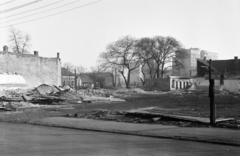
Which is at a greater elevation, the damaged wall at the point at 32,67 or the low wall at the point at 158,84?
the damaged wall at the point at 32,67

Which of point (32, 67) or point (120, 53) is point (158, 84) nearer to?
point (120, 53)

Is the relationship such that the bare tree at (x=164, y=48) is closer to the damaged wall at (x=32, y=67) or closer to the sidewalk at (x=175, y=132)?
the damaged wall at (x=32, y=67)

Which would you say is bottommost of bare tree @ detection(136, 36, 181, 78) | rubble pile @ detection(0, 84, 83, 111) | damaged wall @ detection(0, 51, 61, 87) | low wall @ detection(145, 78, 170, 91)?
rubble pile @ detection(0, 84, 83, 111)

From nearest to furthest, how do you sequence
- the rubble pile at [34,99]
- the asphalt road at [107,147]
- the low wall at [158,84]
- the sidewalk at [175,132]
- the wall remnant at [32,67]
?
1. the asphalt road at [107,147]
2. the sidewalk at [175,132]
3. the rubble pile at [34,99]
4. the wall remnant at [32,67]
5. the low wall at [158,84]

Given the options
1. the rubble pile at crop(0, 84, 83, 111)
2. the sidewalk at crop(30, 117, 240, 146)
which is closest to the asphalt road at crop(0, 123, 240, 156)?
the sidewalk at crop(30, 117, 240, 146)

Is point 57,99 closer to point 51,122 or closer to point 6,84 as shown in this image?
point 6,84

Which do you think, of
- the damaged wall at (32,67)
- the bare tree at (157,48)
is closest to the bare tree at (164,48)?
the bare tree at (157,48)

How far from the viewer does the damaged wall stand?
157ft

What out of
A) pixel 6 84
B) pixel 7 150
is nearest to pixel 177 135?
pixel 7 150

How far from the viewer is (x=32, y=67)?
52.5 meters

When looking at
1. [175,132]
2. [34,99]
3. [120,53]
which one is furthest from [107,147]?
[120,53]

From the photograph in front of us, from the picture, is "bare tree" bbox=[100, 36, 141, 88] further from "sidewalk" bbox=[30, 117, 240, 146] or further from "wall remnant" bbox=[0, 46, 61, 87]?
"sidewalk" bbox=[30, 117, 240, 146]

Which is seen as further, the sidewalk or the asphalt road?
the sidewalk

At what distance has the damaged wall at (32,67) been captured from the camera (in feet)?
157
